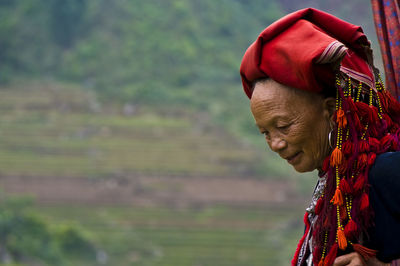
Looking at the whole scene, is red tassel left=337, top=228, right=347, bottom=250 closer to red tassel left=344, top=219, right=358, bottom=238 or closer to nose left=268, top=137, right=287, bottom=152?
red tassel left=344, top=219, right=358, bottom=238

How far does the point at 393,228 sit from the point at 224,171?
12.5 metres

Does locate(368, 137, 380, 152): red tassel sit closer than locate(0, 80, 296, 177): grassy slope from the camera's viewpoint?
Yes

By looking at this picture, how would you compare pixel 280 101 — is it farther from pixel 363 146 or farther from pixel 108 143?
pixel 108 143

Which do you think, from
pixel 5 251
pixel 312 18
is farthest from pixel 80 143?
pixel 312 18

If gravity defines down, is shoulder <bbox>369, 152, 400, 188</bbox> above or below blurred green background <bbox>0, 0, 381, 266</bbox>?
below

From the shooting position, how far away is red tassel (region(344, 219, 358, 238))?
755 millimetres

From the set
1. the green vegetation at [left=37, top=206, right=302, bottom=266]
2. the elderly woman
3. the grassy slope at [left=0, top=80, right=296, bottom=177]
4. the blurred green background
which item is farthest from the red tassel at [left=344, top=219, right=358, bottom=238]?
the grassy slope at [left=0, top=80, right=296, bottom=177]

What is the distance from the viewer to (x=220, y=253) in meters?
11.4

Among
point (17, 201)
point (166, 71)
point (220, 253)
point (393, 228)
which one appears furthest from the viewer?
point (166, 71)

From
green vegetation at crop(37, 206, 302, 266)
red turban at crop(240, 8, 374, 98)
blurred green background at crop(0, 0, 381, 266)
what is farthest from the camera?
blurred green background at crop(0, 0, 381, 266)

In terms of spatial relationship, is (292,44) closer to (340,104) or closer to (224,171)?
(340,104)

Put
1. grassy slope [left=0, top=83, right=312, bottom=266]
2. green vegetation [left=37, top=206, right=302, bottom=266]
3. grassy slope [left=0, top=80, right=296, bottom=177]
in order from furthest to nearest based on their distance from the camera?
grassy slope [left=0, top=80, right=296, bottom=177] < grassy slope [left=0, top=83, right=312, bottom=266] < green vegetation [left=37, top=206, right=302, bottom=266]

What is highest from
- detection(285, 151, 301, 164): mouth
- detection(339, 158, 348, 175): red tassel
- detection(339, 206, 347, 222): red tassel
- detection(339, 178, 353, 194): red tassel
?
detection(285, 151, 301, 164): mouth

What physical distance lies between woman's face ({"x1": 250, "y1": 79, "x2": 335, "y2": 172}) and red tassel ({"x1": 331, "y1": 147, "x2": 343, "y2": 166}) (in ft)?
0.13
